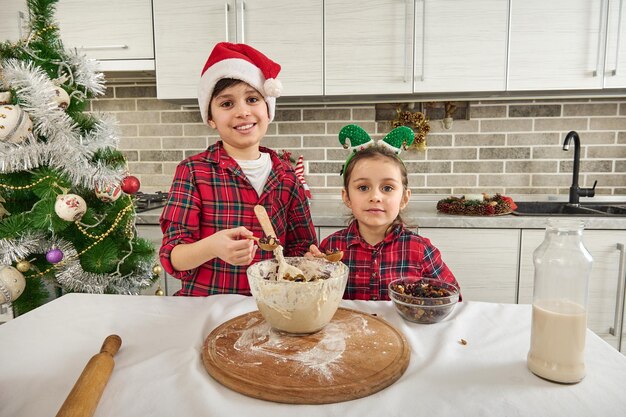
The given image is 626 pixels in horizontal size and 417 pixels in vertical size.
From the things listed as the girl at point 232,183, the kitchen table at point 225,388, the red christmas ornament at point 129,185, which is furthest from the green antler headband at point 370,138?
the red christmas ornament at point 129,185

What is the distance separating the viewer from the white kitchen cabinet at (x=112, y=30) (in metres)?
2.14

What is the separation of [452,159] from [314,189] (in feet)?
2.79

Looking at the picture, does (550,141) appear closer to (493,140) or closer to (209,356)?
(493,140)

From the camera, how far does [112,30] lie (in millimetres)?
2160

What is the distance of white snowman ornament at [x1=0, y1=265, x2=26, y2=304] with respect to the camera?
1378 millimetres

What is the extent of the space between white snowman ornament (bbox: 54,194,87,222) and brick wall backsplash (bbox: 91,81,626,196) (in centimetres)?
124

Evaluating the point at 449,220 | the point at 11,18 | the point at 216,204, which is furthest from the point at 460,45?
the point at 11,18

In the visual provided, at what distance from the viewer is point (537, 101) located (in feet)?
7.57

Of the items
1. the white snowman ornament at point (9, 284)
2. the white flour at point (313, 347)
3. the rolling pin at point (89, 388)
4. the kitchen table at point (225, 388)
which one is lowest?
the white snowman ornament at point (9, 284)

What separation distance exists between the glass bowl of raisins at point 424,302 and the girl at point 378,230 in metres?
0.35

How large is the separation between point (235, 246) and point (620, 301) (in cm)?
185

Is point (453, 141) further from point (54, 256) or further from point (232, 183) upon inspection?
point (54, 256)

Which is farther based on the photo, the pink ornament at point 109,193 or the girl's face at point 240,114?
the pink ornament at point 109,193

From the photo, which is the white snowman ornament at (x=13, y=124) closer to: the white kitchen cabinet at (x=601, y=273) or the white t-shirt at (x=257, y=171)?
the white t-shirt at (x=257, y=171)
